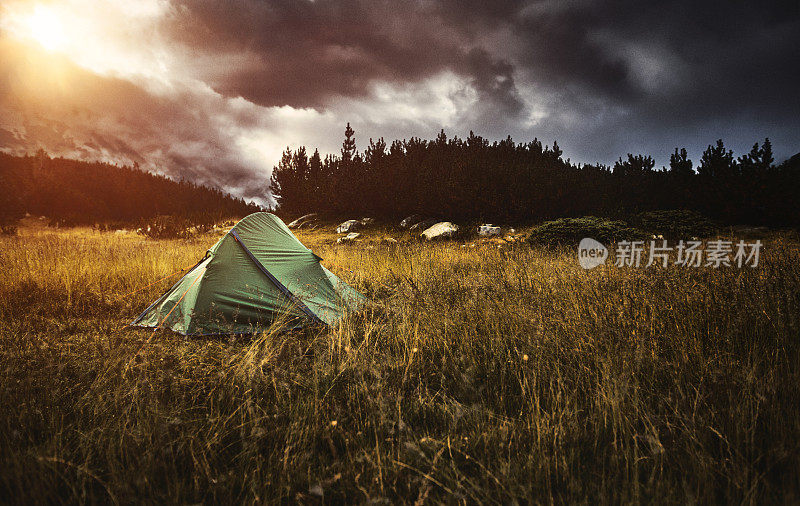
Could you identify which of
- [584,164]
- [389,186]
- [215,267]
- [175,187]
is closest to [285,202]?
[389,186]

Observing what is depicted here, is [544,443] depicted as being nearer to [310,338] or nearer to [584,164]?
[310,338]

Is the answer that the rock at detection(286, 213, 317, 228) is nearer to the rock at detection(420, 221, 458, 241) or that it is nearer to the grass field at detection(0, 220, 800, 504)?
the rock at detection(420, 221, 458, 241)

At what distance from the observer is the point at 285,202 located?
33875mm

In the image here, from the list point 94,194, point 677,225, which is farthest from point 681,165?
point 94,194

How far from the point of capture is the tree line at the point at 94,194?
1082 inches

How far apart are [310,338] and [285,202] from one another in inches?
1315

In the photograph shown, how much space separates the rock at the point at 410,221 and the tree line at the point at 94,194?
1793cm

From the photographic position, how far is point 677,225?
1119cm

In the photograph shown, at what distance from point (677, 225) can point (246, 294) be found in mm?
14505

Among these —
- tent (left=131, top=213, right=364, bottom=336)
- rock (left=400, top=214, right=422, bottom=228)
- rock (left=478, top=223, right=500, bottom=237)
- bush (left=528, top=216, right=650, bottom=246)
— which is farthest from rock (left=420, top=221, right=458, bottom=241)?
tent (left=131, top=213, right=364, bottom=336)

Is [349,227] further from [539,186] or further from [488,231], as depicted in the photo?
[539,186]

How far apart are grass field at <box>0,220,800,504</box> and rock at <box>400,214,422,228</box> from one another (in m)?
15.1

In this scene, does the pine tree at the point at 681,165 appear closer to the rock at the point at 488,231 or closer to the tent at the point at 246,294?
the rock at the point at 488,231

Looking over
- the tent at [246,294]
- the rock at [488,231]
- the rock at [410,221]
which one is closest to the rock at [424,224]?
the rock at [410,221]
